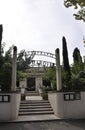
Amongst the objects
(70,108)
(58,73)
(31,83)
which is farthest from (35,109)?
(31,83)

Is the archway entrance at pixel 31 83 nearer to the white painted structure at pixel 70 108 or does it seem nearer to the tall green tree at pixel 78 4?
the white painted structure at pixel 70 108

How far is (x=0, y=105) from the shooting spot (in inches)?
389

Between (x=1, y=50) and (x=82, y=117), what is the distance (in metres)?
9.15

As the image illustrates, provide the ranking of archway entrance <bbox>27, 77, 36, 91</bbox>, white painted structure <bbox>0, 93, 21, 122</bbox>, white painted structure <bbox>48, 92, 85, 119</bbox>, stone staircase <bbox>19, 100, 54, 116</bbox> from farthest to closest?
archway entrance <bbox>27, 77, 36, 91</bbox>, stone staircase <bbox>19, 100, 54, 116</bbox>, white painted structure <bbox>48, 92, 85, 119</bbox>, white painted structure <bbox>0, 93, 21, 122</bbox>

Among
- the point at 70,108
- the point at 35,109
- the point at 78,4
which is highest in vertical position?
the point at 78,4

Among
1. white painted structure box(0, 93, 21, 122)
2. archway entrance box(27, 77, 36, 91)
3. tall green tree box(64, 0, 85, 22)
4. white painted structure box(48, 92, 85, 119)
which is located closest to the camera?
tall green tree box(64, 0, 85, 22)

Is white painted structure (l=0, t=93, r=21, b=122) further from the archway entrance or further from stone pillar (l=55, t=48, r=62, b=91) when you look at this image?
the archway entrance

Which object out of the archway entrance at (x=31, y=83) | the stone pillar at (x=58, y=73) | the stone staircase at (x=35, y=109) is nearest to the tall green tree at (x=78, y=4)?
the stone pillar at (x=58, y=73)

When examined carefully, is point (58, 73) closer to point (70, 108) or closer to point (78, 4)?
point (70, 108)

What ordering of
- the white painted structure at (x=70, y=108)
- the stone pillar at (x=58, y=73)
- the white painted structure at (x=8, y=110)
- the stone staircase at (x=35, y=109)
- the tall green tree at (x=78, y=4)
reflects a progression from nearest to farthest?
the tall green tree at (x=78, y=4) → the white painted structure at (x=8, y=110) → the white painted structure at (x=70, y=108) → the stone staircase at (x=35, y=109) → the stone pillar at (x=58, y=73)

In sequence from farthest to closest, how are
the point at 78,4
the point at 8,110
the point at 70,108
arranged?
1. the point at 70,108
2. the point at 8,110
3. the point at 78,4

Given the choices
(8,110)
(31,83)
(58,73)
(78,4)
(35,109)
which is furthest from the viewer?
(31,83)

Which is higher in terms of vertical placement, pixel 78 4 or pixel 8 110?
pixel 78 4

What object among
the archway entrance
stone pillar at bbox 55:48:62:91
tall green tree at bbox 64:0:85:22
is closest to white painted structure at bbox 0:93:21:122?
stone pillar at bbox 55:48:62:91
